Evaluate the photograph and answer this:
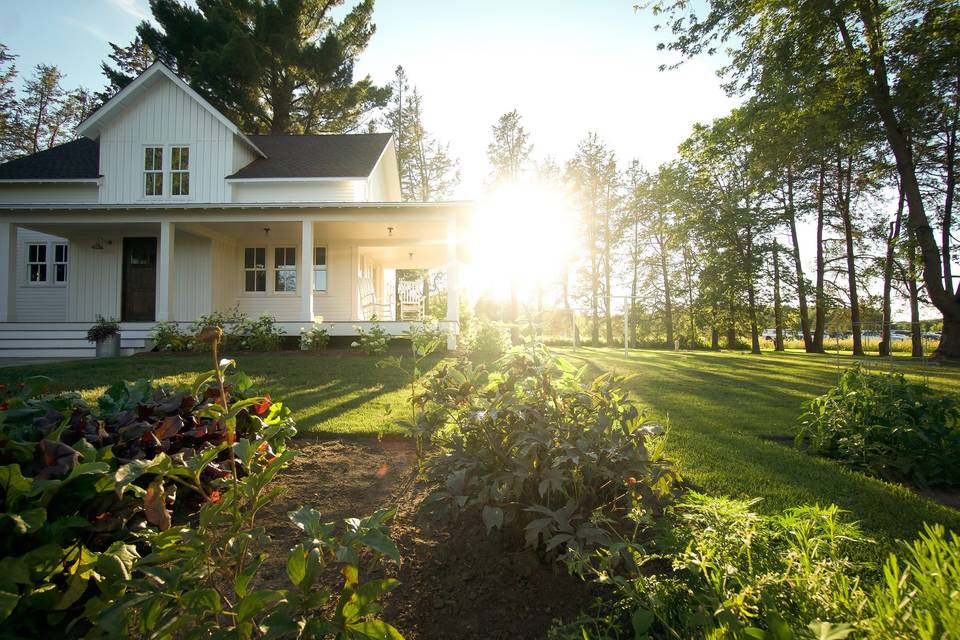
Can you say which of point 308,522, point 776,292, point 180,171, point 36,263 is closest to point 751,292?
point 776,292

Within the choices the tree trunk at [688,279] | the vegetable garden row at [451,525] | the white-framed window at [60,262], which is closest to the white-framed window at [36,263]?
the white-framed window at [60,262]

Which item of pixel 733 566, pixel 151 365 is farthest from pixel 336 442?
pixel 151 365

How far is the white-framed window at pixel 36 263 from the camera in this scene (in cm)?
1268

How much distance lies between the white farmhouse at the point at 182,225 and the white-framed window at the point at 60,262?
0.03 metres

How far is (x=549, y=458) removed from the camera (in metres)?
1.80

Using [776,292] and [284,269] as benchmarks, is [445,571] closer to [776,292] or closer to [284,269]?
[284,269]

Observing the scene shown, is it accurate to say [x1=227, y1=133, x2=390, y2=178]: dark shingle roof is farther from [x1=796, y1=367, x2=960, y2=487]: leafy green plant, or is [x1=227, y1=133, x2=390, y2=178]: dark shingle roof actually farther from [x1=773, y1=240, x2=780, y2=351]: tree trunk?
[x1=773, y1=240, x2=780, y2=351]: tree trunk

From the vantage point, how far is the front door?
12.4 metres

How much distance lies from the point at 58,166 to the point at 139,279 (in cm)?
413

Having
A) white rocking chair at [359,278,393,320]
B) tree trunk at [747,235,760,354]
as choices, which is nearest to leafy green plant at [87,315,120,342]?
white rocking chair at [359,278,393,320]

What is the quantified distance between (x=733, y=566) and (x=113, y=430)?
2414 mm

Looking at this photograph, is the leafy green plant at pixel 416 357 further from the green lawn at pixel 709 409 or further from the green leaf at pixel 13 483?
the green leaf at pixel 13 483

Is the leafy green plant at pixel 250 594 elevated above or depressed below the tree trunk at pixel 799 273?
below

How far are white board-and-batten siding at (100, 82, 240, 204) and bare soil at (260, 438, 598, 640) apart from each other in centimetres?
1244
